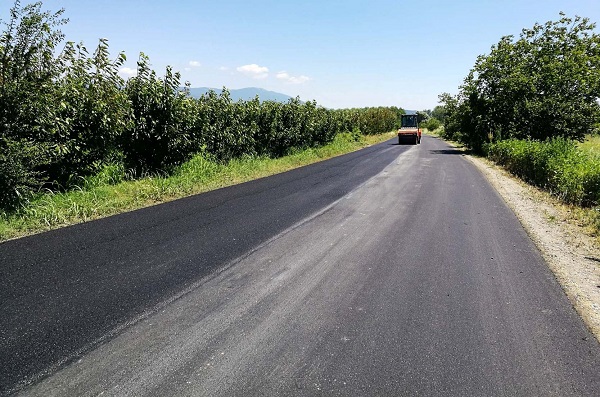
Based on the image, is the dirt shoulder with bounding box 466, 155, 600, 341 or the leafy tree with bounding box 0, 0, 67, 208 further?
the leafy tree with bounding box 0, 0, 67, 208

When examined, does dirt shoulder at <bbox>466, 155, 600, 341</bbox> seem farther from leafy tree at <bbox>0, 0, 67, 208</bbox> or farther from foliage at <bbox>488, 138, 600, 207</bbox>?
leafy tree at <bbox>0, 0, 67, 208</bbox>

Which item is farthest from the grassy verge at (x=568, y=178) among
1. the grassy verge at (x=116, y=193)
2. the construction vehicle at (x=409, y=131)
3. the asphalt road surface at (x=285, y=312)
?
the construction vehicle at (x=409, y=131)

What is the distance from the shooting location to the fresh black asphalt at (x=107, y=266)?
3.12 meters

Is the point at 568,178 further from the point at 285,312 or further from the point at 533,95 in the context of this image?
the point at 533,95

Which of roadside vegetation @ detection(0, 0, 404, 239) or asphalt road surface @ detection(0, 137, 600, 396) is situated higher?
roadside vegetation @ detection(0, 0, 404, 239)

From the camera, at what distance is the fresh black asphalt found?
312 centimetres

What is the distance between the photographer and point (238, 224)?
679 cm

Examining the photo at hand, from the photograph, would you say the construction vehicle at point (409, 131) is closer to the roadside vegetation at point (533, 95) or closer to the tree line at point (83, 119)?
the roadside vegetation at point (533, 95)

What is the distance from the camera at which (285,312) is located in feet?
12.0

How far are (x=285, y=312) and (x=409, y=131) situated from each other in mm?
33205

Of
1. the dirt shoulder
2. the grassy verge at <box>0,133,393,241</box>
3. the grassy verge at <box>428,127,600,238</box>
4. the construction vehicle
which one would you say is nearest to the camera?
the dirt shoulder

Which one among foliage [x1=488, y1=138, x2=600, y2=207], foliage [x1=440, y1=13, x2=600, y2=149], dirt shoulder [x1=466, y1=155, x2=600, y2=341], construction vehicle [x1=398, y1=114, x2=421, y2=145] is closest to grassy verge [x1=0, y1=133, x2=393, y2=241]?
dirt shoulder [x1=466, y1=155, x2=600, y2=341]

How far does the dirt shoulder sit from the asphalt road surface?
0.19 m

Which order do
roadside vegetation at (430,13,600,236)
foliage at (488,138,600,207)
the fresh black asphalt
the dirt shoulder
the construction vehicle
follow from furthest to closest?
1. the construction vehicle
2. roadside vegetation at (430,13,600,236)
3. foliage at (488,138,600,207)
4. the dirt shoulder
5. the fresh black asphalt
